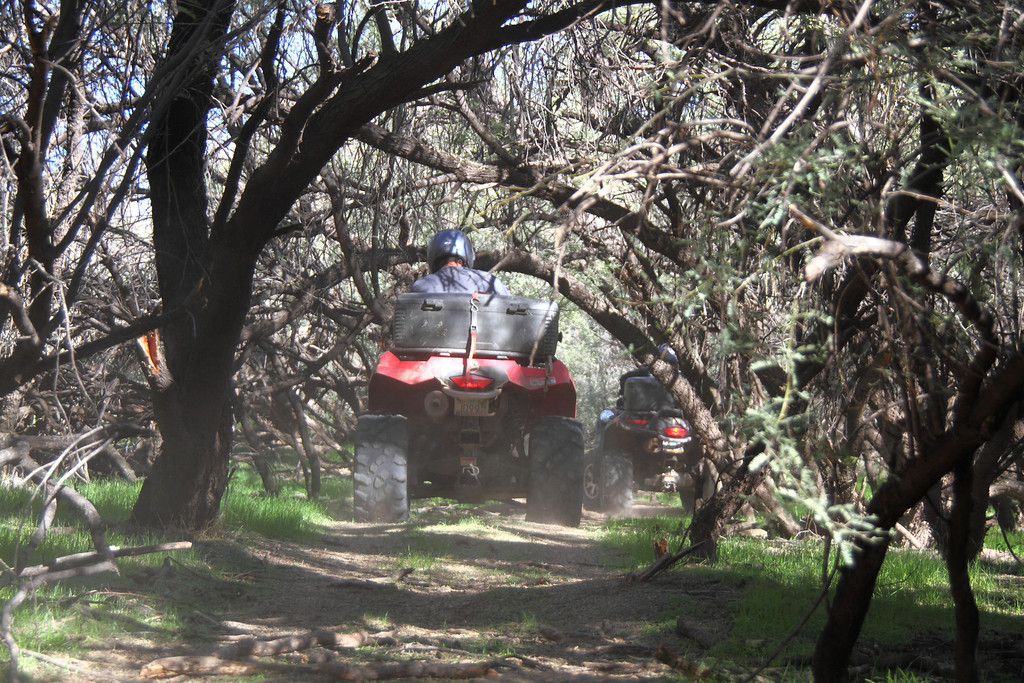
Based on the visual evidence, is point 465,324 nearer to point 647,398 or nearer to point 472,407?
point 472,407

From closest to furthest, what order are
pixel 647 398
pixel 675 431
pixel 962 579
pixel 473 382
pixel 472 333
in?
pixel 962 579 < pixel 473 382 < pixel 472 333 < pixel 675 431 < pixel 647 398

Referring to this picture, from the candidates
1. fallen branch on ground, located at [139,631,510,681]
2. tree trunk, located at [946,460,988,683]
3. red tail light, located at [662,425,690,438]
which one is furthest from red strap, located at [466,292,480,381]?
tree trunk, located at [946,460,988,683]

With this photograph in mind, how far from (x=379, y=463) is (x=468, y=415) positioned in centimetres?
93

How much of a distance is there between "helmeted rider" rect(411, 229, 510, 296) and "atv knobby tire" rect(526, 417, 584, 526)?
4.28 ft

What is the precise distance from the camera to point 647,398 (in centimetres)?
1134

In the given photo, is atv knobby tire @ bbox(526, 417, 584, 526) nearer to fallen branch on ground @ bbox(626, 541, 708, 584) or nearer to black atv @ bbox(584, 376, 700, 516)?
black atv @ bbox(584, 376, 700, 516)

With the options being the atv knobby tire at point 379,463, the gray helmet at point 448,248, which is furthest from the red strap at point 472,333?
the atv knobby tire at point 379,463

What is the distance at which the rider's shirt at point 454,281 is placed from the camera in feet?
26.7

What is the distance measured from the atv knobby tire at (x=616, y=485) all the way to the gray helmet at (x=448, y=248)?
3.75m

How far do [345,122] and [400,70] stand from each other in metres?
0.49

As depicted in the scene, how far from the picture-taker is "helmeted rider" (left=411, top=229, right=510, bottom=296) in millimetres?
8156

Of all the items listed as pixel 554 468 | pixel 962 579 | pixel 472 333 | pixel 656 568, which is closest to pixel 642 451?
pixel 554 468

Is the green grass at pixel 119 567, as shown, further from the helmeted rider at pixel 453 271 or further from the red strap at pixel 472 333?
the helmeted rider at pixel 453 271

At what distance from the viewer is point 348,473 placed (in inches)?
541
